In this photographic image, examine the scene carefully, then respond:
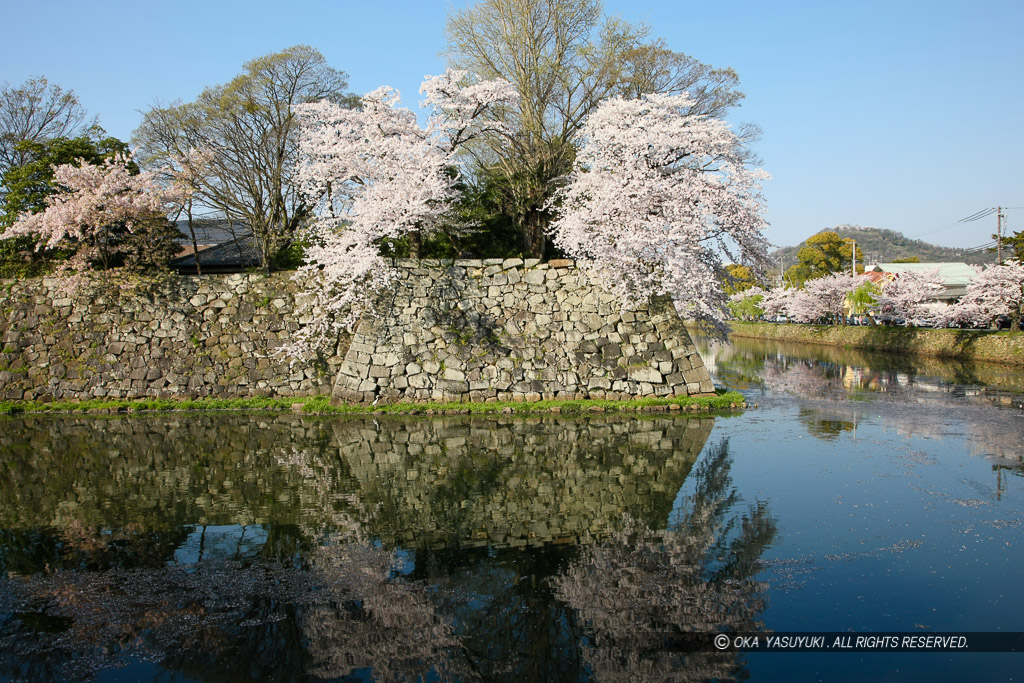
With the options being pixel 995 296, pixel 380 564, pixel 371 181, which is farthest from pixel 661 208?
pixel 995 296

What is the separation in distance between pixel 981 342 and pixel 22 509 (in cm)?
3687

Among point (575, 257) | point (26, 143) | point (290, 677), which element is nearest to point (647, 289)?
point (575, 257)

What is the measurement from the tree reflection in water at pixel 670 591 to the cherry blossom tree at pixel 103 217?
17918 mm

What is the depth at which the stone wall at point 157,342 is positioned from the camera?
18.7 metres

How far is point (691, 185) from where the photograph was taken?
1794cm

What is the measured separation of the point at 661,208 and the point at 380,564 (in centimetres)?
1358

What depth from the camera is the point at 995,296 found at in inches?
1238

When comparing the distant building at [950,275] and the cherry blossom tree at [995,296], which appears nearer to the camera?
the cherry blossom tree at [995,296]

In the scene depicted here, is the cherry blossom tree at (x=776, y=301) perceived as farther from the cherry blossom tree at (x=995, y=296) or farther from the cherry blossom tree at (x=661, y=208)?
the cherry blossom tree at (x=661, y=208)

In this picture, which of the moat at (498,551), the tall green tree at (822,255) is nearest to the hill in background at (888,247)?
the tall green tree at (822,255)

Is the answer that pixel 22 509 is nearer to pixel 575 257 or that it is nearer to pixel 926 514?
pixel 926 514

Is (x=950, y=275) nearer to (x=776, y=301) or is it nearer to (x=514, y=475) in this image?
(x=776, y=301)

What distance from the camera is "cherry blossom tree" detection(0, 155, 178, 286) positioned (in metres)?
18.7

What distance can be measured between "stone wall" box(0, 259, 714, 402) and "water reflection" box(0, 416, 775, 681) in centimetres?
532
